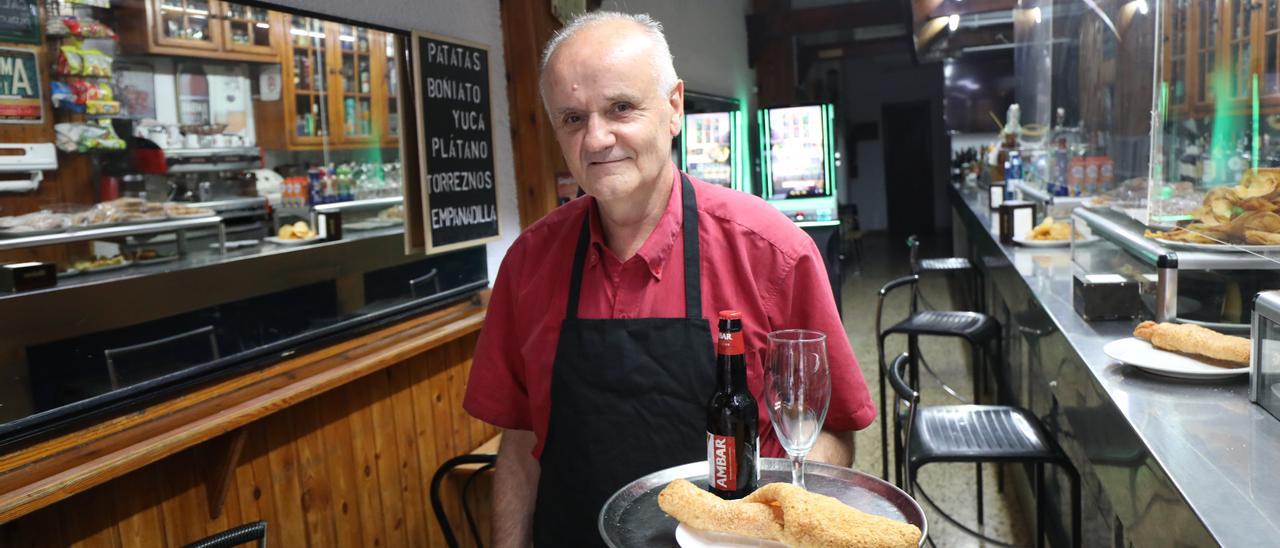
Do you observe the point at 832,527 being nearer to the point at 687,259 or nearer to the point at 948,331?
the point at 687,259

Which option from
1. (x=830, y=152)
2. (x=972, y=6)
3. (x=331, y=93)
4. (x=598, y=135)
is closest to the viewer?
(x=598, y=135)

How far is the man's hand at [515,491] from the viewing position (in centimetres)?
170

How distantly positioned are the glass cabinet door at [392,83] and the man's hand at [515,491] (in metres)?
1.67

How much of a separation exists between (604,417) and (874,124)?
15.5m

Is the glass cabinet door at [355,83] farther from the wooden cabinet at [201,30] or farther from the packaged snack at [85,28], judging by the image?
the packaged snack at [85,28]

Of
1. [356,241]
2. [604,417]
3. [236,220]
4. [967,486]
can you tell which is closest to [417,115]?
[356,241]

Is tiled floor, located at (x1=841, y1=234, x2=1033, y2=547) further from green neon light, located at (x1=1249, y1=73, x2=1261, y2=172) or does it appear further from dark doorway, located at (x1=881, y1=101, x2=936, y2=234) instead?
dark doorway, located at (x1=881, y1=101, x2=936, y2=234)

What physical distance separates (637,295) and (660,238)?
0.35ft

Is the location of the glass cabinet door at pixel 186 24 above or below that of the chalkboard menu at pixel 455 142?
above

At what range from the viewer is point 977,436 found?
2.44 m

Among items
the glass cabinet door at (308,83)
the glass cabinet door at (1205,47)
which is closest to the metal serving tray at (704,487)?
the glass cabinet door at (1205,47)

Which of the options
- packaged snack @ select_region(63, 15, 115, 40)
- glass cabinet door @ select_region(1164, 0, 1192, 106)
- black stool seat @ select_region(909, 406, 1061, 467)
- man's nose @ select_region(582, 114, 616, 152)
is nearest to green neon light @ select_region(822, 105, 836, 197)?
glass cabinet door @ select_region(1164, 0, 1192, 106)

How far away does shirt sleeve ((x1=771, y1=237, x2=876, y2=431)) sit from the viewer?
4.84 ft

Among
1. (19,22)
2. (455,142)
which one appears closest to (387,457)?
(455,142)
